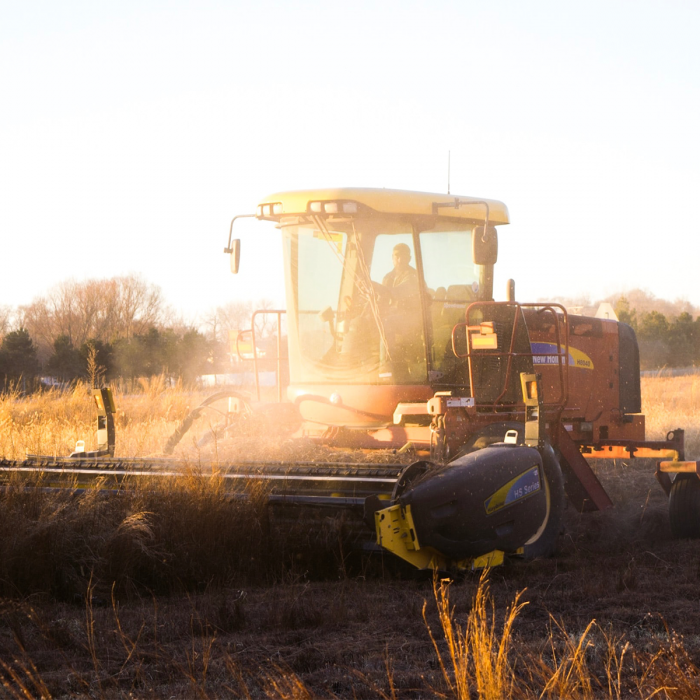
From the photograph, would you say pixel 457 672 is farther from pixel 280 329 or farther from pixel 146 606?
pixel 280 329

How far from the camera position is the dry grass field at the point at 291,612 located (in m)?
3.30

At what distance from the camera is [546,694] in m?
3.14

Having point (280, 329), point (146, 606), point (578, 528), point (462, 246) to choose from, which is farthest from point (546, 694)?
point (280, 329)

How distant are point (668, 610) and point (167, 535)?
3.02 m

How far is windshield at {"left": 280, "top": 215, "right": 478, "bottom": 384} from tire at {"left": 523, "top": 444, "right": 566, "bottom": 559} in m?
1.51

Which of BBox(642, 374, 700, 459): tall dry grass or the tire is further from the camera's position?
BBox(642, 374, 700, 459): tall dry grass

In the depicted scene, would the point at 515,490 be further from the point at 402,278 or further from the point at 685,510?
the point at 402,278

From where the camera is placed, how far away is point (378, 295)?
25.1 feet

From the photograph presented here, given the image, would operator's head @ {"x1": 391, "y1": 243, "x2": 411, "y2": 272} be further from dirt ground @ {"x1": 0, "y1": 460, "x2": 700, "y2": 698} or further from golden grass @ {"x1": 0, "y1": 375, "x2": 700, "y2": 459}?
golden grass @ {"x1": 0, "y1": 375, "x2": 700, "y2": 459}

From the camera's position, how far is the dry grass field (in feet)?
10.8

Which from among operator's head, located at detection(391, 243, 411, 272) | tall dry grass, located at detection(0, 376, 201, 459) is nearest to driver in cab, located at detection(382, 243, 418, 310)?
operator's head, located at detection(391, 243, 411, 272)

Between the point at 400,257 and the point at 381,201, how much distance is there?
1.75 feet

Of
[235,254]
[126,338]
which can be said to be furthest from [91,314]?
[235,254]

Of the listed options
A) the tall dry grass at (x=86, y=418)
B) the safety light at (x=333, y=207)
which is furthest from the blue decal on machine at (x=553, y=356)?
the tall dry grass at (x=86, y=418)
